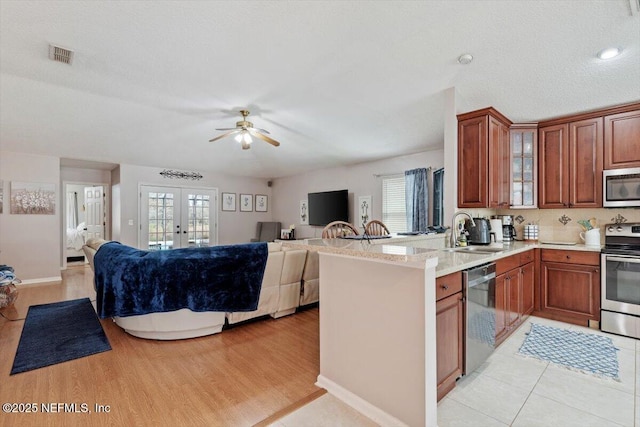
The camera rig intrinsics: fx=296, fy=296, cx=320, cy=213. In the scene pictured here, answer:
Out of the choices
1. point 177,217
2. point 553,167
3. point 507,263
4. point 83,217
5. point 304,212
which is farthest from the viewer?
point 83,217

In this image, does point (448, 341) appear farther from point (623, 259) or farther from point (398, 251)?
point (623, 259)

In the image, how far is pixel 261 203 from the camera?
28.5ft

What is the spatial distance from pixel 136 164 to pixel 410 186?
5778 mm

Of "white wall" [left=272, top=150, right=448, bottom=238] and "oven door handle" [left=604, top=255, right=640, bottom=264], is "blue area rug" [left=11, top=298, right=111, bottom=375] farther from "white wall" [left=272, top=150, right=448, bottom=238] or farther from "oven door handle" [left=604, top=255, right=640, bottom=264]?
"oven door handle" [left=604, top=255, right=640, bottom=264]

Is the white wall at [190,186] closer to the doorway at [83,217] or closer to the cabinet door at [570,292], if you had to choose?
the doorway at [83,217]

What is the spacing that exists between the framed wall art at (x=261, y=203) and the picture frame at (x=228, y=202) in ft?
2.39

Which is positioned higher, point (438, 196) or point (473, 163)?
point (473, 163)

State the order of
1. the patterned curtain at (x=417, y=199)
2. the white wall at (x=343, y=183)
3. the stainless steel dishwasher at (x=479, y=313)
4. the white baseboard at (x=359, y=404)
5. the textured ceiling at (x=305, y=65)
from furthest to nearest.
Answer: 1. the white wall at (x=343, y=183)
2. the patterned curtain at (x=417, y=199)
3. the textured ceiling at (x=305, y=65)
4. the stainless steel dishwasher at (x=479, y=313)
5. the white baseboard at (x=359, y=404)

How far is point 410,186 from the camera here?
17.6ft

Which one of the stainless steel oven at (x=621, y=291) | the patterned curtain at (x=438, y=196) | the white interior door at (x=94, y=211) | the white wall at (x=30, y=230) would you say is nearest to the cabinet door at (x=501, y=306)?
the stainless steel oven at (x=621, y=291)

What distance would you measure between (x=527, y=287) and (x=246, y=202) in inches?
267

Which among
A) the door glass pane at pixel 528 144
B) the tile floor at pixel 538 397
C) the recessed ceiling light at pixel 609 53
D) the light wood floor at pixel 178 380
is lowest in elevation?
the light wood floor at pixel 178 380

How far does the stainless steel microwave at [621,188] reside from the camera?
3.17 metres

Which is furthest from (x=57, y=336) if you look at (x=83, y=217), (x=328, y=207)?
(x=83, y=217)
